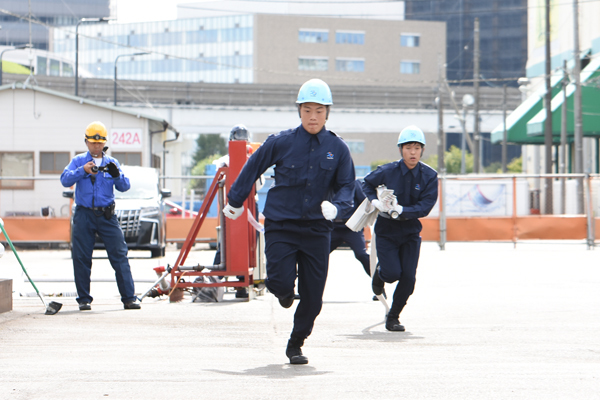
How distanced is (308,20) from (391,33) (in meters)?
9.27

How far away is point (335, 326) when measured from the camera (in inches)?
325

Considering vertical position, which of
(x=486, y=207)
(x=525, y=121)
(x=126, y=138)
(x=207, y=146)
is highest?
(x=207, y=146)

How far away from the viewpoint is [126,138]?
110ft

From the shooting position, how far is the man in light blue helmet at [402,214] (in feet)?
25.9

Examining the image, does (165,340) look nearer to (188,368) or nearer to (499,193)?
(188,368)

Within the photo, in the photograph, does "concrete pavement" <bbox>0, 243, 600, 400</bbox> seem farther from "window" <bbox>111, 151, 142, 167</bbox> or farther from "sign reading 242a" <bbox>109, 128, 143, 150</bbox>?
A: "window" <bbox>111, 151, 142, 167</bbox>

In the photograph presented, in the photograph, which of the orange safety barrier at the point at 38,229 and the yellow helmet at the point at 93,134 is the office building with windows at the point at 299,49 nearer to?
the orange safety barrier at the point at 38,229

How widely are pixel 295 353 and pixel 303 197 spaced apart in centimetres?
103

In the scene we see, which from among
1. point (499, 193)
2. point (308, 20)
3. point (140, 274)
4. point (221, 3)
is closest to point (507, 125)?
point (499, 193)

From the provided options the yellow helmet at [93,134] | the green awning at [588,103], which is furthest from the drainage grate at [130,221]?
the green awning at [588,103]

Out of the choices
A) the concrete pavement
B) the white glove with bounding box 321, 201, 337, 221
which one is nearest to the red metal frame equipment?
the concrete pavement

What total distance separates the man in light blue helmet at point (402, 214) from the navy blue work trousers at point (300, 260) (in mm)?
1677

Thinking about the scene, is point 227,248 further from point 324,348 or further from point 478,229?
point 478,229

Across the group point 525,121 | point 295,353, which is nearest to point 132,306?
point 295,353
